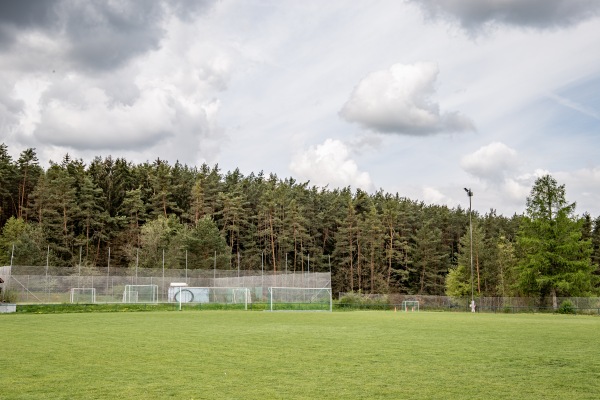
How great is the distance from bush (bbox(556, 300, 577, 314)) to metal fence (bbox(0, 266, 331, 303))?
20.8m

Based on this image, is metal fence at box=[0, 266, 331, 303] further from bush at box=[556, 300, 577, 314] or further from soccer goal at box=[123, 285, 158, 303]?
bush at box=[556, 300, 577, 314]

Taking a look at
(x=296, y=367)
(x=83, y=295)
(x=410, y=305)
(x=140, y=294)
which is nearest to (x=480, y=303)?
(x=410, y=305)

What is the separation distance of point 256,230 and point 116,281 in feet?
142

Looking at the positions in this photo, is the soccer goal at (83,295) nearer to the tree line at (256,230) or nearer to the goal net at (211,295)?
the goal net at (211,295)

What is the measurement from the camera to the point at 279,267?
8738 cm

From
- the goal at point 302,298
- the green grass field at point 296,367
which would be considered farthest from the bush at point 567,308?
the green grass field at point 296,367

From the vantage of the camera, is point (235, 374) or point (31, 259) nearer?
point (235, 374)

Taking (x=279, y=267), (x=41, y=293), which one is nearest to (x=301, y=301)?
(x=41, y=293)

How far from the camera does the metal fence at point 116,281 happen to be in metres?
43.7

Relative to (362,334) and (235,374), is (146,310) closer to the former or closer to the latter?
(362,334)

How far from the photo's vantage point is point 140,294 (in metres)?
47.8

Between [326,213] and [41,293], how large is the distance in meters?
58.2

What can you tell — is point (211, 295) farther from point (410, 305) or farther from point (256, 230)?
point (256, 230)

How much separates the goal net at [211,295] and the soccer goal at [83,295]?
20.7 ft
